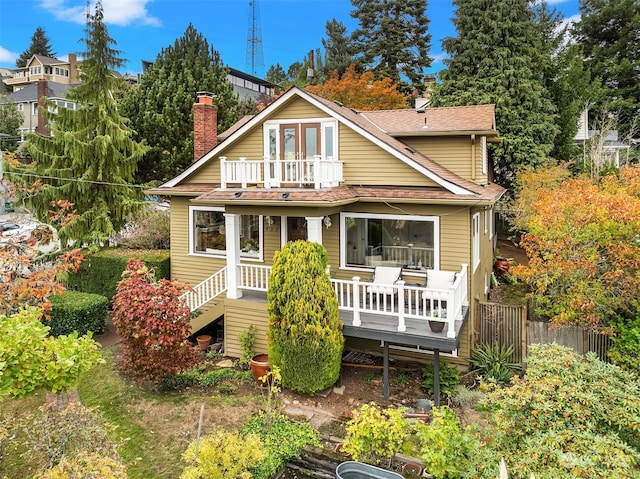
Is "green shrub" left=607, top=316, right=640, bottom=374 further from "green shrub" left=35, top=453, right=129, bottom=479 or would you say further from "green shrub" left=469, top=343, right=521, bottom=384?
"green shrub" left=35, top=453, right=129, bottom=479

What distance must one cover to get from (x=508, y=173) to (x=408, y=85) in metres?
17.5

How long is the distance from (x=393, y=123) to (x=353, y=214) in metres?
4.38

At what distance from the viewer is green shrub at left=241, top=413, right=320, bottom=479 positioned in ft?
23.4

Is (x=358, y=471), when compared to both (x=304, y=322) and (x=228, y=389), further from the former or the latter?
(x=228, y=389)

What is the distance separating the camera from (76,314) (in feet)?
41.6

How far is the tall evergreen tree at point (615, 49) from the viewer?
113 ft

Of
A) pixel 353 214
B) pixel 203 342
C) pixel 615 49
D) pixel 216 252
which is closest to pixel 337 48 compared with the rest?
pixel 615 49

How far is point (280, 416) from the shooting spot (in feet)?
27.3

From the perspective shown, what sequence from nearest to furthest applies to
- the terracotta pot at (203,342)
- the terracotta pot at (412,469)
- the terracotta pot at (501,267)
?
the terracotta pot at (412,469) → the terracotta pot at (203,342) → the terracotta pot at (501,267)

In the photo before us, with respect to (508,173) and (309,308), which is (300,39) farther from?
(309,308)

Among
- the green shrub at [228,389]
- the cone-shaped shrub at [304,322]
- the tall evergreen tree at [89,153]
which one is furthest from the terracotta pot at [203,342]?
the tall evergreen tree at [89,153]

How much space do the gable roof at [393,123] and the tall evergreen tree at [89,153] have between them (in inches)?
179

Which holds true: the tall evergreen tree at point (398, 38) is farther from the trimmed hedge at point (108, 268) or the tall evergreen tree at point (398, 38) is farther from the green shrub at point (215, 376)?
the green shrub at point (215, 376)

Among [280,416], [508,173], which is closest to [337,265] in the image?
[280,416]
